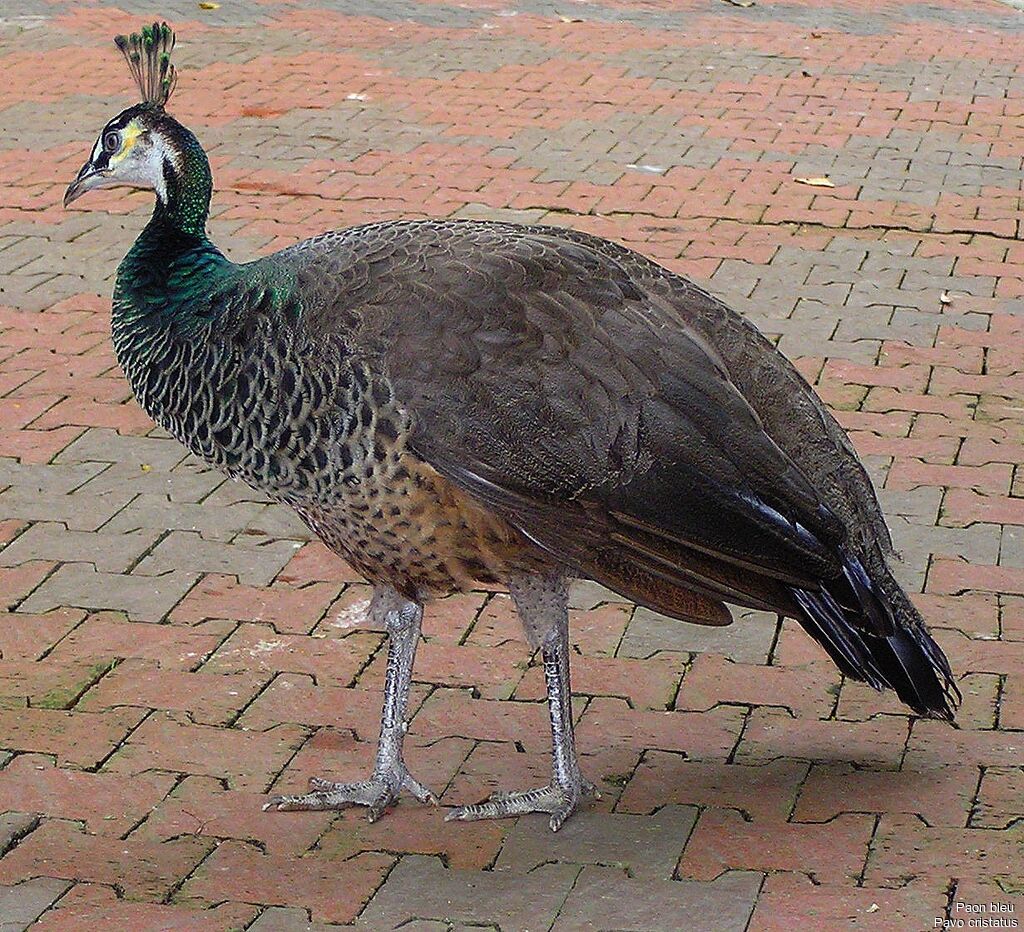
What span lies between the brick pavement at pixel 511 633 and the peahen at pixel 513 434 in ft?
0.79

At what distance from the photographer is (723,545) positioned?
3629mm

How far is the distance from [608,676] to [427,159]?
→ 17.6ft

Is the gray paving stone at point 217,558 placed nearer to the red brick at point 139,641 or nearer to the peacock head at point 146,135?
the red brick at point 139,641

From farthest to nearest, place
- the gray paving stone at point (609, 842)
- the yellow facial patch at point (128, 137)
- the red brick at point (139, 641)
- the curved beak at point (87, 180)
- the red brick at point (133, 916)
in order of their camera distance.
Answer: the red brick at point (139, 641) → the curved beak at point (87, 180) → the yellow facial patch at point (128, 137) → the gray paving stone at point (609, 842) → the red brick at point (133, 916)

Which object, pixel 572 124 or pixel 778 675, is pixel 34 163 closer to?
pixel 572 124

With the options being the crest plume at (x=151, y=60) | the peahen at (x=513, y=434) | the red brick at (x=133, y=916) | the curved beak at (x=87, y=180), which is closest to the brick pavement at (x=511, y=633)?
the red brick at (x=133, y=916)

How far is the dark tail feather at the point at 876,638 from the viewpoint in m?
3.81

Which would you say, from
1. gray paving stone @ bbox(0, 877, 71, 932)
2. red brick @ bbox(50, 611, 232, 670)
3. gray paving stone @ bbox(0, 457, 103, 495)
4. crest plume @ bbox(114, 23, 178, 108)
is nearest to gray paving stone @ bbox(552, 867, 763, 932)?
gray paving stone @ bbox(0, 877, 71, 932)

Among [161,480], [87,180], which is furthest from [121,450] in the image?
[87,180]

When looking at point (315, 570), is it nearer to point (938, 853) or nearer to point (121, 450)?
point (121, 450)

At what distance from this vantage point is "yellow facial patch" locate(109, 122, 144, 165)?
4.10 m

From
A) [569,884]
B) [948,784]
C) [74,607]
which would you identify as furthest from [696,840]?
[74,607]

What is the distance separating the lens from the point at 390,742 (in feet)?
13.0

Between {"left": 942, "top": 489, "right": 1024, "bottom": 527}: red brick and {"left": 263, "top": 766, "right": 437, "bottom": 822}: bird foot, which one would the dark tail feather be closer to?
{"left": 263, "top": 766, "right": 437, "bottom": 822}: bird foot
